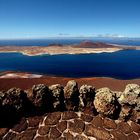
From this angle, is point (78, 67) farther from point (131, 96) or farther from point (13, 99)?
point (13, 99)

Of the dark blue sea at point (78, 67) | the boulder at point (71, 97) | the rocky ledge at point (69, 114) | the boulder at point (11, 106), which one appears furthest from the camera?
the dark blue sea at point (78, 67)

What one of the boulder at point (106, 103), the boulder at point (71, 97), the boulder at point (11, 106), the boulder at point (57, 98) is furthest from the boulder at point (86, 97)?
the boulder at point (11, 106)

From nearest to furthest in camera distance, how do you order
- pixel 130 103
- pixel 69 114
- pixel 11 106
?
pixel 11 106 < pixel 130 103 < pixel 69 114

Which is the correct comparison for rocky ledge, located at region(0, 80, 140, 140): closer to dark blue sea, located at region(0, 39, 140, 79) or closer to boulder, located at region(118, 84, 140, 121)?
boulder, located at region(118, 84, 140, 121)

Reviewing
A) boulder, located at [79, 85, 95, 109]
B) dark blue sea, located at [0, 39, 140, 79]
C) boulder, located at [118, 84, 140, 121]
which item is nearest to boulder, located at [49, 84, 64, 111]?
boulder, located at [79, 85, 95, 109]

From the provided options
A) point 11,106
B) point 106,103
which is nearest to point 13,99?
point 11,106

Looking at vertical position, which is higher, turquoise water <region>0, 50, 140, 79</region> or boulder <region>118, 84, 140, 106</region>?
boulder <region>118, 84, 140, 106</region>

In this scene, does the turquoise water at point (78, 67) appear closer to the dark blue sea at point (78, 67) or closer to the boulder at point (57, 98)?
the dark blue sea at point (78, 67)

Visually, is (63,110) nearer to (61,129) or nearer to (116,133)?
(61,129)
